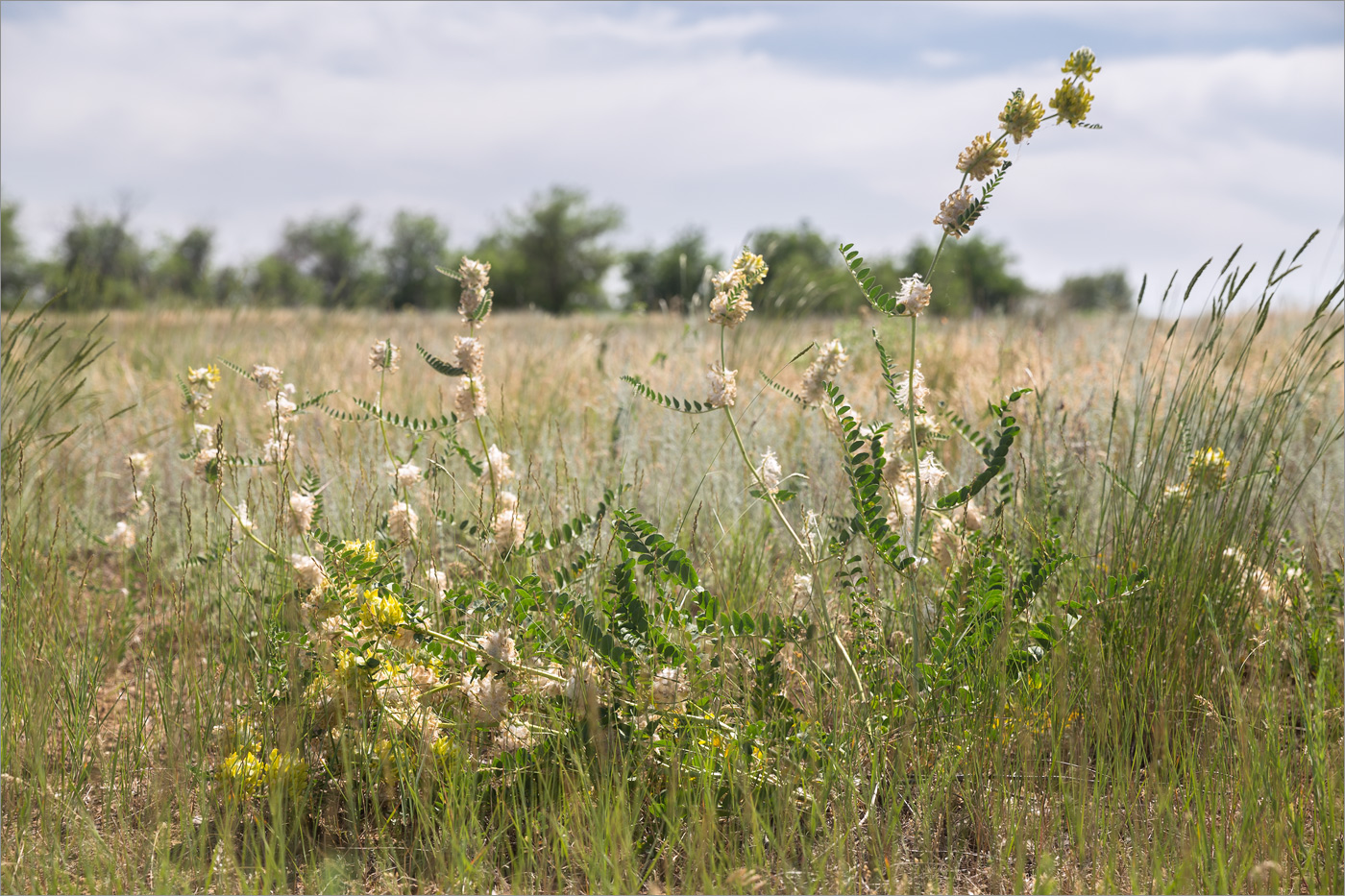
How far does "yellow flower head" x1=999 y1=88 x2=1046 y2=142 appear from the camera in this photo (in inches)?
56.7

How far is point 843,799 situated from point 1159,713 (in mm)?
701

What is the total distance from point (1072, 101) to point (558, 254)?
46046 mm

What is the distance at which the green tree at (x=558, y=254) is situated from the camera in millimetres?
46062

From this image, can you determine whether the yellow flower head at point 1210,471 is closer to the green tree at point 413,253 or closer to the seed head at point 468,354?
the seed head at point 468,354

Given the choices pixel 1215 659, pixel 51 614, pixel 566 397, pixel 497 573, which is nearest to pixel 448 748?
pixel 497 573

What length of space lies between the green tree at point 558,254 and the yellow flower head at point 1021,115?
45014 millimetres

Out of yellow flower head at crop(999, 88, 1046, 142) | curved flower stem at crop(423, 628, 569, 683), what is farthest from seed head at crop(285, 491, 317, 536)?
yellow flower head at crop(999, 88, 1046, 142)

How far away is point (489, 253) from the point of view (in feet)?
155

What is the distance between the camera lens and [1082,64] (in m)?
1.45

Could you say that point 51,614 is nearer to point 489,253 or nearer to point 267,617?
point 267,617

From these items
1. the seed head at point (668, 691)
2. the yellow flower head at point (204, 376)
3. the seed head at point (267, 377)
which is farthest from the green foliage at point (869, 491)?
the yellow flower head at point (204, 376)

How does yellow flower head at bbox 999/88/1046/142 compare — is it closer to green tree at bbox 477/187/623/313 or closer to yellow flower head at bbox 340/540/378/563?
yellow flower head at bbox 340/540/378/563

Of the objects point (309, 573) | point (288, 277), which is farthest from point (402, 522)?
point (288, 277)

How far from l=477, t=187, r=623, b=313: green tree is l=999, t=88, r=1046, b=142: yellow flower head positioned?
148 feet
